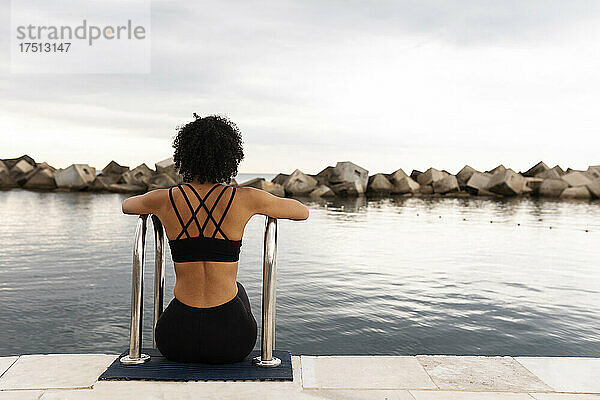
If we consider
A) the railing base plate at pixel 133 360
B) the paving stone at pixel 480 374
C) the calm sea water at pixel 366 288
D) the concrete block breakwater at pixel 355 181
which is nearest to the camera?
the paving stone at pixel 480 374

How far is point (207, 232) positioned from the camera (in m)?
2.83

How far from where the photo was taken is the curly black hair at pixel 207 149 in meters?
2.86

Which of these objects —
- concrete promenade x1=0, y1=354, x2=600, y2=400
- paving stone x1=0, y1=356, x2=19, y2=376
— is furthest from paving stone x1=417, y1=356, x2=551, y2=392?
paving stone x1=0, y1=356, x2=19, y2=376

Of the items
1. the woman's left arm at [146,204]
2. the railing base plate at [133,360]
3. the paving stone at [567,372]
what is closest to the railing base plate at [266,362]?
the railing base plate at [133,360]

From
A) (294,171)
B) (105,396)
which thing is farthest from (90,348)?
(294,171)

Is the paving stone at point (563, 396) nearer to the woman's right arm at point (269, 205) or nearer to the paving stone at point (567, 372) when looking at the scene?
the paving stone at point (567, 372)

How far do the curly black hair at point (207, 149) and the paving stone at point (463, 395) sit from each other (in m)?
1.31

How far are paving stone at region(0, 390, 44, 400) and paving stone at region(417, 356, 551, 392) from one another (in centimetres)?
178

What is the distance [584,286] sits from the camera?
8656 mm

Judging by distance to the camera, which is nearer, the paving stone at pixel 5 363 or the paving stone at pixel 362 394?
the paving stone at pixel 362 394

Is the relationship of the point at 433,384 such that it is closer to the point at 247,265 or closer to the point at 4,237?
the point at 247,265

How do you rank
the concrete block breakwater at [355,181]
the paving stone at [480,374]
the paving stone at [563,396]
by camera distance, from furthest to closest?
the concrete block breakwater at [355,181]
the paving stone at [480,374]
the paving stone at [563,396]

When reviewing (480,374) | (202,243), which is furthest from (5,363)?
(480,374)

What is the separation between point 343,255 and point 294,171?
62.7 feet
